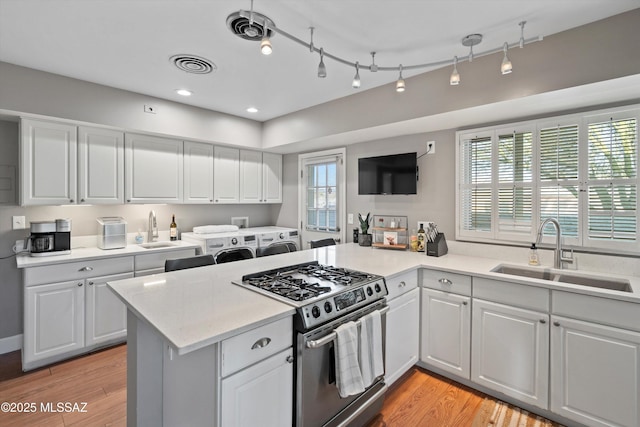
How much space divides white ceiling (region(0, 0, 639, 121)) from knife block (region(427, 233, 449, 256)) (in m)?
1.44

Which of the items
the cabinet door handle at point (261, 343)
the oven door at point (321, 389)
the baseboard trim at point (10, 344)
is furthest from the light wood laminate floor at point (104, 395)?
the cabinet door handle at point (261, 343)

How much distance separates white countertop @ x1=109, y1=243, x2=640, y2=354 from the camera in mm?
1185

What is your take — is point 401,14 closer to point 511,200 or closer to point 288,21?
point 288,21

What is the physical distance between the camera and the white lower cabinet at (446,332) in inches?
87.4

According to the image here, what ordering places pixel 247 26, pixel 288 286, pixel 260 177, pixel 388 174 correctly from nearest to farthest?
pixel 288 286 → pixel 247 26 → pixel 388 174 → pixel 260 177

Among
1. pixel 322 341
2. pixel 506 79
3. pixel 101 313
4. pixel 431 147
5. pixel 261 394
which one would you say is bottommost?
pixel 101 313

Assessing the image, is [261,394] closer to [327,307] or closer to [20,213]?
[327,307]

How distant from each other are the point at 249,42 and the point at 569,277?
2827 millimetres

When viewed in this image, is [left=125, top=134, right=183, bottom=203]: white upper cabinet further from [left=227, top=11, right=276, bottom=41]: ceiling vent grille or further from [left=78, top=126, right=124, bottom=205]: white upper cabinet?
[left=227, top=11, right=276, bottom=41]: ceiling vent grille

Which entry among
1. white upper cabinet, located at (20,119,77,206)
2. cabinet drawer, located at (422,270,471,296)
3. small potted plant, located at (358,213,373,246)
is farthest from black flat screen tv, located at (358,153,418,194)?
white upper cabinet, located at (20,119,77,206)

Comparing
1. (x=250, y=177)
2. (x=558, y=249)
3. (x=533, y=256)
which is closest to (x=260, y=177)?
(x=250, y=177)

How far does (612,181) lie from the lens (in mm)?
2111

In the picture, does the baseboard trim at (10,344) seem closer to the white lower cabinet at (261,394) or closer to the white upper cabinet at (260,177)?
the white upper cabinet at (260,177)

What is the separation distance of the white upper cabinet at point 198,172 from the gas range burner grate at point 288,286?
2109 mm
